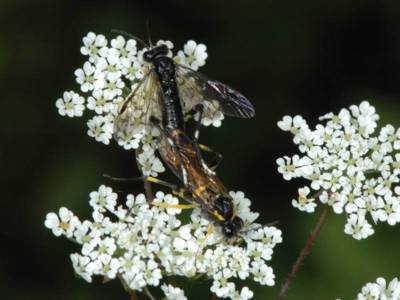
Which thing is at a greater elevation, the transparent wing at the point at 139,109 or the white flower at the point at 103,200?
the transparent wing at the point at 139,109

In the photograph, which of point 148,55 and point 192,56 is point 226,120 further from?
point 148,55

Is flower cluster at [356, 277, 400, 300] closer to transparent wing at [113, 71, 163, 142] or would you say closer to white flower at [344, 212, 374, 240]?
white flower at [344, 212, 374, 240]

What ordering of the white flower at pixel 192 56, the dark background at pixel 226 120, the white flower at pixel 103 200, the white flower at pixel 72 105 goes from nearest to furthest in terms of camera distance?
the white flower at pixel 103 200 → the white flower at pixel 72 105 → the white flower at pixel 192 56 → the dark background at pixel 226 120

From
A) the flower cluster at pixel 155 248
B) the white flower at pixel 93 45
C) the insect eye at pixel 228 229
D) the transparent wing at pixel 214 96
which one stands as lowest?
the flower cluster at pixel 155 248

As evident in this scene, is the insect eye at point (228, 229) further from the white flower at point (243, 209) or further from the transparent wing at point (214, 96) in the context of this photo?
the transparent wing at point (214, 96)

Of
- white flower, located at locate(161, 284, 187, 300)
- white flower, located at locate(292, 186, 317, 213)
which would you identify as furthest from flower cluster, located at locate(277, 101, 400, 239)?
white flower, located at locate(161, 284, 187, 300)

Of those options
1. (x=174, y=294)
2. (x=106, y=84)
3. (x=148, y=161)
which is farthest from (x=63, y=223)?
(x=106, y=84)

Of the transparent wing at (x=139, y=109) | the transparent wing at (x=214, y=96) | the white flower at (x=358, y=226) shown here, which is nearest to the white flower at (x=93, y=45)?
the transparent wing at (x=139, y=109)
